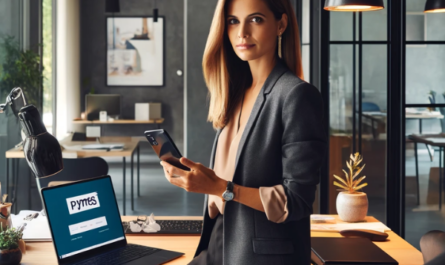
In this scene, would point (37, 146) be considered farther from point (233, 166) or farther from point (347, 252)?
point (347, 252)

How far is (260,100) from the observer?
1.33 m

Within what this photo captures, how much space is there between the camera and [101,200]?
72.2 inches

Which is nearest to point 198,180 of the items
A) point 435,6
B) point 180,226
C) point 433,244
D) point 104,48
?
point 433,244

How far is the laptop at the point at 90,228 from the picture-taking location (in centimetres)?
166

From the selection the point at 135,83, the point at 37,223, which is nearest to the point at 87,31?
the point at 135,83

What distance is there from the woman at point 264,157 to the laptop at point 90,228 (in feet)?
1.26

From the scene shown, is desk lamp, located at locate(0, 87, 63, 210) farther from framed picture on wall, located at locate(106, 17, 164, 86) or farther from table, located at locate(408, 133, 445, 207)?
framed picture on wall, located at locate(106, 17, 164, 86)

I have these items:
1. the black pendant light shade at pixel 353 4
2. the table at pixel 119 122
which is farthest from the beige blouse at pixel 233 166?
the table at pixel 119 122

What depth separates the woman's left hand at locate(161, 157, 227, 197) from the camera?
123 cm

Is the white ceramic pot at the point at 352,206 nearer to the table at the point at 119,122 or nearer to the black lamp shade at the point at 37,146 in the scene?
the black lamp shade at the point at 37,146

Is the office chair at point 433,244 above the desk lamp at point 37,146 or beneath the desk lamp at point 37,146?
beneath

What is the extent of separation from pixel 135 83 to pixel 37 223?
9243mm

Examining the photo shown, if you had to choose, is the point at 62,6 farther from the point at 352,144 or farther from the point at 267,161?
the point at 267,161

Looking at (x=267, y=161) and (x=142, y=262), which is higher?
(x=267, y=161)
